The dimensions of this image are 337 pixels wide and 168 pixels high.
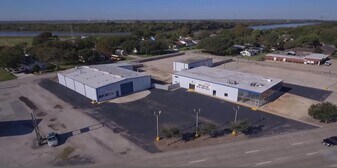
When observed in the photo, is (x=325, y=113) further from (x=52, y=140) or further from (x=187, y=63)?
(x=52, y=140)

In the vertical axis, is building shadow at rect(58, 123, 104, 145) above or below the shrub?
below

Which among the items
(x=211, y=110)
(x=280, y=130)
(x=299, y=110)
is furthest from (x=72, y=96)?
(x=299, y=110)

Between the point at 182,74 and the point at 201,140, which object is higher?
the point at 182,74

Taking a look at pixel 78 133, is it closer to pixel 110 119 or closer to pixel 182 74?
pixel 110 119

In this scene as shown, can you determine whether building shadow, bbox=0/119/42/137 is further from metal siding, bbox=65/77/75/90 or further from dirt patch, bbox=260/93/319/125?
dirt patch, bbox=260/93/319/125

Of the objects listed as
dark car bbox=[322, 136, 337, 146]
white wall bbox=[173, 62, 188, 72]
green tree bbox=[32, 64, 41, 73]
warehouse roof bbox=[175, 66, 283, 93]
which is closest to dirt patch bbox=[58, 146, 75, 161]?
warehouse roof bbox=[175, 66, 283, 93]

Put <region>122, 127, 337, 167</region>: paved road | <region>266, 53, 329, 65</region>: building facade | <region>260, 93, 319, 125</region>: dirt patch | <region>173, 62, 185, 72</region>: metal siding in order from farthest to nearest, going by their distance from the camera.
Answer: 1. <region>266, 53, 329, 65</region>: building facade
2. <region>173, 62, 185, 72</region>: metal siding
3. <region>260, 93, 319, 125</region>: dirt patch
4. <region>122, 127, 337, 167</region>: paved road

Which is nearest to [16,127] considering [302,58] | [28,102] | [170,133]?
[28,102]

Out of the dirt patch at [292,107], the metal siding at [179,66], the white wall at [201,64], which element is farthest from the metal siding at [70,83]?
the dirt patch at [292,107]
